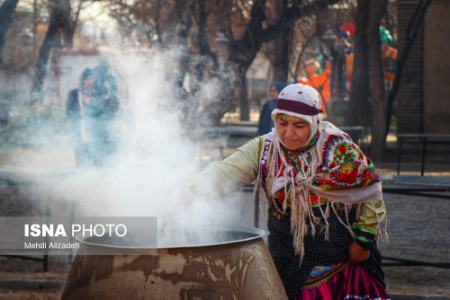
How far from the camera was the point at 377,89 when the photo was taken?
58.5ft

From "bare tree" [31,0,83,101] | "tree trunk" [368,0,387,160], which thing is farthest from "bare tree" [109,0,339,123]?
"bare tree" [31,0,83,101]

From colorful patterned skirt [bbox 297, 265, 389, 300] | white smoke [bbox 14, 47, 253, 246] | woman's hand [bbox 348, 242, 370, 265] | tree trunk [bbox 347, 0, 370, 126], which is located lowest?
colorful patterned skirt [bbox 297, 265, 389, 300]

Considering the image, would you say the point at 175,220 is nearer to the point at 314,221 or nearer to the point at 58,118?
the point at 314,221

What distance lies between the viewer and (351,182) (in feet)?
12.8

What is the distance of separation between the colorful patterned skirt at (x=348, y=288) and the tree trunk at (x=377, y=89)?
1403 centimetres

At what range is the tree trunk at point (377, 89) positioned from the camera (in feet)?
58.4

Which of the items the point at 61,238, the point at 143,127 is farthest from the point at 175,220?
the point at 61,238

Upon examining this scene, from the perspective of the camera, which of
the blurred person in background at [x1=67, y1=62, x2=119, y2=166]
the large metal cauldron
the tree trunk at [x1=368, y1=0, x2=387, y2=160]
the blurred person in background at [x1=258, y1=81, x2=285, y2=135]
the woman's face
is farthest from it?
the tree trunk at [x1=368, y1=0, x2=387, y2=160]

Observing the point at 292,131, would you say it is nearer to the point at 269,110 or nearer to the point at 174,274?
the point at 174,274

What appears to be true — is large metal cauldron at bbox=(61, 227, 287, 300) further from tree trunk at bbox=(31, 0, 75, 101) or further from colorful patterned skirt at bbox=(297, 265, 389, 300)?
tree trunk at bbox=(31, 0, 75, 101)

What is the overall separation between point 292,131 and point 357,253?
0.60 m

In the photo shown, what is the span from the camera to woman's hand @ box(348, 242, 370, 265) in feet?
12.9

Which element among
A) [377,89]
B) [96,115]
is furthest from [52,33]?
[96,115]

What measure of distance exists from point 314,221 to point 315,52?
4736 cm
